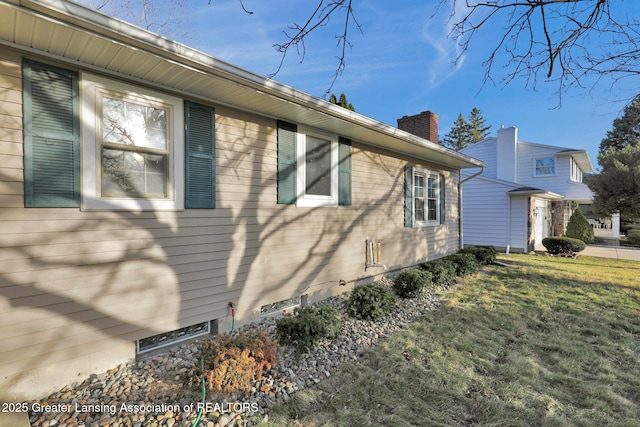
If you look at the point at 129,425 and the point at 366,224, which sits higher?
the point at 366,224

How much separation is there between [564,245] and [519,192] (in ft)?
9.14

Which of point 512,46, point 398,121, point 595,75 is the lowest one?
point 595,75

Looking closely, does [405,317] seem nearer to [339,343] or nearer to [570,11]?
[339,343]

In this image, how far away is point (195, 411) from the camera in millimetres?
2426

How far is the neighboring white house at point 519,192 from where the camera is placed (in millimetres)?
12828

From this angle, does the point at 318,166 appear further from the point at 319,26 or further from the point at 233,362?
the point at 233,362

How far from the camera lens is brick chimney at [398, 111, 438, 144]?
8.80 meters

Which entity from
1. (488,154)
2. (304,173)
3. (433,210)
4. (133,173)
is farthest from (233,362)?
(488,154)

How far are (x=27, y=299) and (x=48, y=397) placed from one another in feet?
3.03

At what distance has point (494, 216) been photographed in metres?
13.4

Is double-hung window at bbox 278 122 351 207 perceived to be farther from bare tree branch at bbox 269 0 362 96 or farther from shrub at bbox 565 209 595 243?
shrub at bbox 565 209 595 243

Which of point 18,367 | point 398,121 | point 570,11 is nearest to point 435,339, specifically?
point 570,11

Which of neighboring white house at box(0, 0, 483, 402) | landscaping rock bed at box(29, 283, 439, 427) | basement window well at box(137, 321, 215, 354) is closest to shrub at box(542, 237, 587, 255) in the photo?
neighboring white house at box(0, 0, 483, 402)

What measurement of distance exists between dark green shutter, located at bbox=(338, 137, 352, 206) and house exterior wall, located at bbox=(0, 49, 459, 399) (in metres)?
0.24
